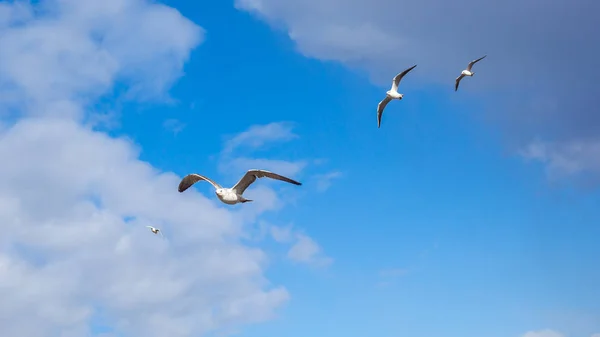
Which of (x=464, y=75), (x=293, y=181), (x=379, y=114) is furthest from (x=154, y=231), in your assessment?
(x=464, y=75)

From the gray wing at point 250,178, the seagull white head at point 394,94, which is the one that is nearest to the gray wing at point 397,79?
the seagull white head at point 394,94

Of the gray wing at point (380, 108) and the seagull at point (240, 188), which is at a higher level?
the gray wing at point (380, 108)

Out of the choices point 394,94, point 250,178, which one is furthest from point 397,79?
point 250,178

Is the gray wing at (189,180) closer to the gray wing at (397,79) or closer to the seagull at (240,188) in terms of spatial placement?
the seagull at (240,188)

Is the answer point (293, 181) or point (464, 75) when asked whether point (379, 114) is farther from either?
point (293, 181)

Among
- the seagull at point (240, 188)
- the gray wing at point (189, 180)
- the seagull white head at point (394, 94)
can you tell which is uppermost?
the seagull white head at point (394, 94)

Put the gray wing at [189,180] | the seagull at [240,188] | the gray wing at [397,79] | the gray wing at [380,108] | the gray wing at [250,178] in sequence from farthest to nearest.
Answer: the gray wing at [380,108] < the gray wing at [397,79] < the gray wing at [189,180] < the seagull at [240,188] < the gray wing at [250,178]

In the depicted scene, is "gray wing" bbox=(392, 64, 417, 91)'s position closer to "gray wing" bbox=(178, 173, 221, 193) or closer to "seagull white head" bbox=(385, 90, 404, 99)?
"seagull white head" bbox=(385, 90, 404, 99)

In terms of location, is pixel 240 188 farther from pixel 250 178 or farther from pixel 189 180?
pixel 189 180

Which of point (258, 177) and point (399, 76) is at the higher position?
point (399, 76)

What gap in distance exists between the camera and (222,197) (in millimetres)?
43625

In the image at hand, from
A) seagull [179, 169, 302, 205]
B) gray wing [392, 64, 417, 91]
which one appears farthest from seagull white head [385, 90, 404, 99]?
seagull [179, 169, 302, 205]

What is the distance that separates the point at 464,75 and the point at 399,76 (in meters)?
14.7

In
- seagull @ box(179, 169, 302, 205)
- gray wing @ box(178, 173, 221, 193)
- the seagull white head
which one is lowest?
seagull @ box(179, 169, 302, 205)
